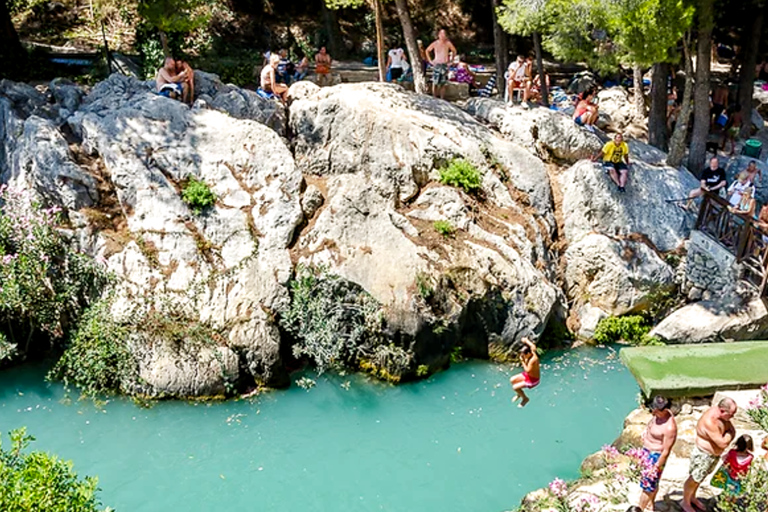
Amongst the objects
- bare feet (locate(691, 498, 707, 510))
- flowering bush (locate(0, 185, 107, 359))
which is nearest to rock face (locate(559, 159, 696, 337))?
bare feet (locate(691, 498, 707, 510))

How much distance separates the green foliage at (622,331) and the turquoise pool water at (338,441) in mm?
1418

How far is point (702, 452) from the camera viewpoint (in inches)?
340

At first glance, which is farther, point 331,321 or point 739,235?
point 739,235

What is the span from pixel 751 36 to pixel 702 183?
620 centimetres

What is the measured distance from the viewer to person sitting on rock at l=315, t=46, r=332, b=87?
19.6 meters

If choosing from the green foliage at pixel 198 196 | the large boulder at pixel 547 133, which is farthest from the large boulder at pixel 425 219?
the green foliage at pixel 198 196

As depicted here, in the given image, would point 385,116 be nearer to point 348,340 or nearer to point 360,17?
point 348,340

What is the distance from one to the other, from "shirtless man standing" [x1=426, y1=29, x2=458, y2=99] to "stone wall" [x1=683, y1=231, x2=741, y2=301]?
722 cm

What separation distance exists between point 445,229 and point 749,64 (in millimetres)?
10485

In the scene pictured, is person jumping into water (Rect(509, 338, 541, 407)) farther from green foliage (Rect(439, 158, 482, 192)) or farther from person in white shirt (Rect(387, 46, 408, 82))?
person in white shirt (Rect(387, 46, 408, 82))

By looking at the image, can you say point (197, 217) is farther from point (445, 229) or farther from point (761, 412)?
point (761, 412)

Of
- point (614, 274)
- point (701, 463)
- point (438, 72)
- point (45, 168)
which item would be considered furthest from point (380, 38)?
point (701, 463)

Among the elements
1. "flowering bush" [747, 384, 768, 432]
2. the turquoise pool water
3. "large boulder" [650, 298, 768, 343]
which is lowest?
the turquoise pool water

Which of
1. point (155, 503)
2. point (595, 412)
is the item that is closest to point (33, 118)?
point (155, 503)
